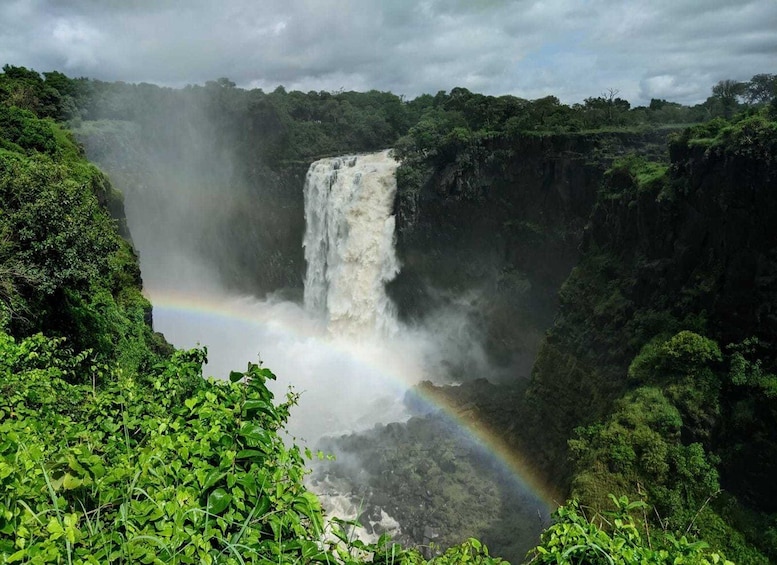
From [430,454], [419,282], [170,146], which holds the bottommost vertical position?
[430,454]

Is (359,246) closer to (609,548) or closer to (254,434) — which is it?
(254,434)

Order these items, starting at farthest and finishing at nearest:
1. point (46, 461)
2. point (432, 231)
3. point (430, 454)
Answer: point (432, 231)
point (430, 454)
point (46, 461)

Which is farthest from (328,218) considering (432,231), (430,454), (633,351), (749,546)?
(749,546)

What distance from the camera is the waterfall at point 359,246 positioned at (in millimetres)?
34438

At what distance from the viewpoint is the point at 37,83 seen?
38031 mm

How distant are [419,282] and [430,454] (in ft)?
46.3

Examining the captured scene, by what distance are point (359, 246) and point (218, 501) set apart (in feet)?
103

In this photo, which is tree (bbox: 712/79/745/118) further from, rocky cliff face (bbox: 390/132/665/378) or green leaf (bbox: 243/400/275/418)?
green leaf (bbox: 243/400/275/418)

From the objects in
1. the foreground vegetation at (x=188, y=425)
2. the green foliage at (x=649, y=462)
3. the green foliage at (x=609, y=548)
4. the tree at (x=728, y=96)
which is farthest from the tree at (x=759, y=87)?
the green foliage at (x=609, y=548)

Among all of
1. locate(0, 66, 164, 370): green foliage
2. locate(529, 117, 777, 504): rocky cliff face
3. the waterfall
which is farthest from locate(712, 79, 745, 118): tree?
locate(0, 66, 164, 370): green foliage

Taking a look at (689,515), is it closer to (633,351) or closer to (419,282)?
(633,351)

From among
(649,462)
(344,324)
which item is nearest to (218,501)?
(649,462)

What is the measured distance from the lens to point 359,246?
3453cm

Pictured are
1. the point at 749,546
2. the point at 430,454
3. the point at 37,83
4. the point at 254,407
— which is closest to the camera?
the point at 254,407
